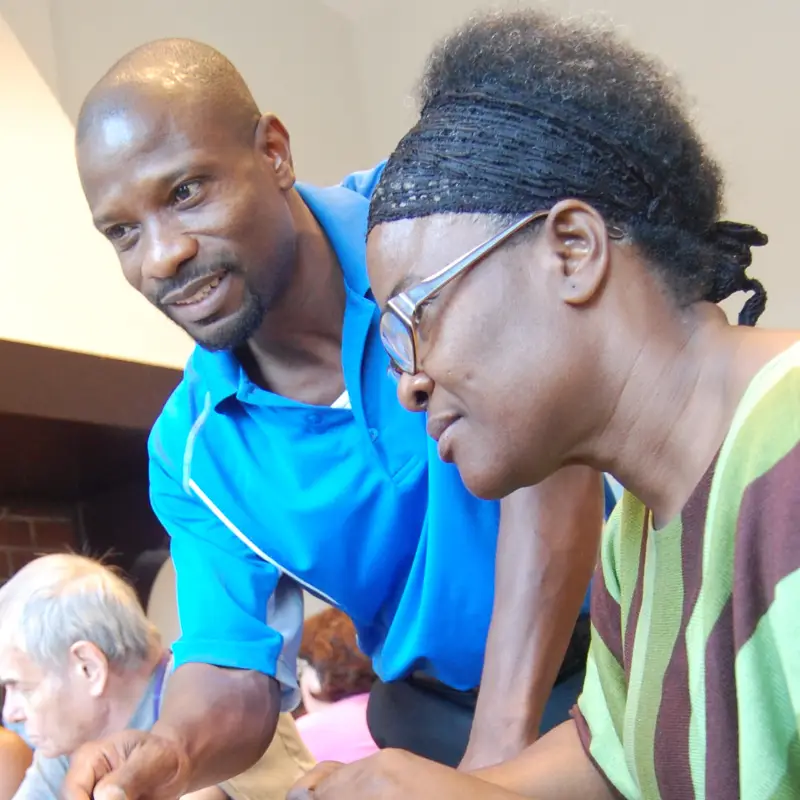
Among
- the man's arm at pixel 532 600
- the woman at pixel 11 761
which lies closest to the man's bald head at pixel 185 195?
the man's arm at pixel 532 600

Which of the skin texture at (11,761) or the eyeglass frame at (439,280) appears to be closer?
the eyeglass frame at (439,280)

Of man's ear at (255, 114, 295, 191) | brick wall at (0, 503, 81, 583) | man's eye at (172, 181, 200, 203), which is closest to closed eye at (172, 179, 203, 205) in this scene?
man's eye at (172, 181, 200, 203)

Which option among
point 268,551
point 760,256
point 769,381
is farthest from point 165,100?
point 760,256

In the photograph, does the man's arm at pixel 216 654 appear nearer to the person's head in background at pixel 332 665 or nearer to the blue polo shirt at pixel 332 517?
the blue polo shirt at pixel 332 517

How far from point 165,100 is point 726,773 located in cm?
78

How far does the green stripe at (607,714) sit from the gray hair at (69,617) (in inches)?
37.2

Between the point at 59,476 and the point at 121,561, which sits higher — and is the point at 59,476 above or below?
above

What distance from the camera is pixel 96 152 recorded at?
0.98 meters

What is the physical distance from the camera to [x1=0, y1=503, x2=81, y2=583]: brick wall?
7.14ft

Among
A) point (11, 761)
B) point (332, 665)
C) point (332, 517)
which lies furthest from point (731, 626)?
point (332, 665)

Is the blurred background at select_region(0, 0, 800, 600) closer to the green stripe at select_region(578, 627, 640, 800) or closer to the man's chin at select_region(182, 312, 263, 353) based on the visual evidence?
the man's chin at select_region(182, 312, 263, 353)

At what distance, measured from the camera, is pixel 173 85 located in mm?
1021

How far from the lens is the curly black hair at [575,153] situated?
62 cm

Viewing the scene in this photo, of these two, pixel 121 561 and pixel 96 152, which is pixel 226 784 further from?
pixel 121 561
